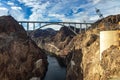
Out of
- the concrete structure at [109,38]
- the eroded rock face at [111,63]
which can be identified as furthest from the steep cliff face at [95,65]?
the concrete structure at [109,38]

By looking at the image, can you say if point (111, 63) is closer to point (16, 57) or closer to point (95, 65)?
point (95, 65)

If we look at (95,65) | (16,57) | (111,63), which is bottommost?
(16,57)

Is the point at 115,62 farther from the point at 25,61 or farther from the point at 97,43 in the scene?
the point at 25,61

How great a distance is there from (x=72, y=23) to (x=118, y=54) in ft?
272

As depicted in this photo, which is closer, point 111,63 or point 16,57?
point 111,63

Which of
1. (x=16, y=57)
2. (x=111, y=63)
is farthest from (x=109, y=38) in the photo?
(x=16, y=57)

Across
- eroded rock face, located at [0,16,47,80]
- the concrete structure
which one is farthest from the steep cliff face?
eroded rock face, located at [0,16,47,80]

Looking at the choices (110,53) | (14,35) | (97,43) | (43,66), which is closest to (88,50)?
(97,43)

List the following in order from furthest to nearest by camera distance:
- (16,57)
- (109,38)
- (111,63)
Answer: (16,57) < (109,38) < (111,63)

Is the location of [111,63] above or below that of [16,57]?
above

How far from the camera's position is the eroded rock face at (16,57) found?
67.8 metres

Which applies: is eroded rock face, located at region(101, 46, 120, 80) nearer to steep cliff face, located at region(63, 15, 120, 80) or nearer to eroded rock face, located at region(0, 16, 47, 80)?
steep cliff face, located at region(63, 15, 120, 80)

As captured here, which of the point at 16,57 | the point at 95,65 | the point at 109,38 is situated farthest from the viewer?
the point at 16,57

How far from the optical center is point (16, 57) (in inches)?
2813
